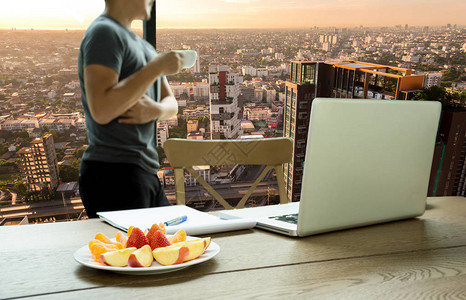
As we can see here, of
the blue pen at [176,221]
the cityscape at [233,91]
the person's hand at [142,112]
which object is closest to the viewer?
the blue pen at [176,221]

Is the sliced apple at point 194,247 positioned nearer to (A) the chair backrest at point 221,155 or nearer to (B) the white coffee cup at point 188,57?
(A) the chair backrest at point 221,155

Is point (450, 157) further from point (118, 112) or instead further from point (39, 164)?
point (39, 164)

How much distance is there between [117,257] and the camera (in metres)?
0.76

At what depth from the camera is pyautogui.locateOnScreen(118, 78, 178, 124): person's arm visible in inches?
83.1

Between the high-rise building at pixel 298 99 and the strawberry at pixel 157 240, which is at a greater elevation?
the strawberry at pixel 157 240

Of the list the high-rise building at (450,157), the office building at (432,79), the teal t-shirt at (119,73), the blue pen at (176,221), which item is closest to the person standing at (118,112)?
the teal t-shirt at (119,73)

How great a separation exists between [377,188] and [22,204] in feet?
7.18

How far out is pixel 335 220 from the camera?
3.26ft

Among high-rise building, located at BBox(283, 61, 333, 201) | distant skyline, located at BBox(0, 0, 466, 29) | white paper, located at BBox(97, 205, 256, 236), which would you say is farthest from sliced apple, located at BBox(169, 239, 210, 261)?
high-rise building, located at BBox(283, 61, 333, 201)

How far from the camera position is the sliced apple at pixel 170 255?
2.54ft

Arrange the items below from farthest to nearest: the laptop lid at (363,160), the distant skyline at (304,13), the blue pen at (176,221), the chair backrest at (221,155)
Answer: the distant skyline at (304,13), the chair backrest at (221,155), the blue pen at (176,221), the laptop lid at (363,160)

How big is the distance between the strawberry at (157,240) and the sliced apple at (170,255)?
1 centimetres

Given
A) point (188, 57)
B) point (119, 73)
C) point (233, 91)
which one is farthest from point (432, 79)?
point (119, 73)

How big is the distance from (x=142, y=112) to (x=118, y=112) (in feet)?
0.46
